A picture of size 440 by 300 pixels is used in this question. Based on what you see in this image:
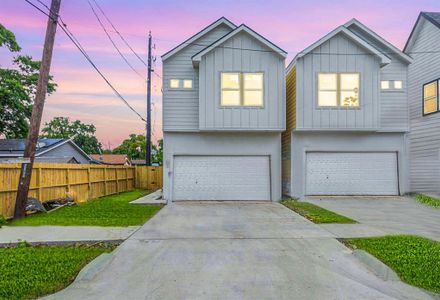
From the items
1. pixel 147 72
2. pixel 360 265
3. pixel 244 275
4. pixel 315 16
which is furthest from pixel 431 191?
pixel 147 72

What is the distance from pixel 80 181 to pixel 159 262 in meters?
10.8

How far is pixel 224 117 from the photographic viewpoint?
544 inches

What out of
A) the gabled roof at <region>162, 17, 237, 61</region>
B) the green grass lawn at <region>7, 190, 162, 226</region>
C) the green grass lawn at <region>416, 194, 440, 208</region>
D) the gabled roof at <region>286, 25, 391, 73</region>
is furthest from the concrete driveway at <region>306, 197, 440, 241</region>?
the gabled roof at <region>162, 17, 237, 61</region>

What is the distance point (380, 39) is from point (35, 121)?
537 inches

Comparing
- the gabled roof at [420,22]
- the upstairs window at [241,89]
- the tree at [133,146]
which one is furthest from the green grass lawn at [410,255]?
the tree at [133,146]

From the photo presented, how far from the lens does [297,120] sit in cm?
1409

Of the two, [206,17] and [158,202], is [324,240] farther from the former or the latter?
[206,17]

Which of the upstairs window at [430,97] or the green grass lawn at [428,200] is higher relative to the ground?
the upstairs window at [430,97]

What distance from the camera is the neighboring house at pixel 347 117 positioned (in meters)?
14.0

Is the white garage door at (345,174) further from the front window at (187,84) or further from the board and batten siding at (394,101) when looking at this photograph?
the front window at (187,84)

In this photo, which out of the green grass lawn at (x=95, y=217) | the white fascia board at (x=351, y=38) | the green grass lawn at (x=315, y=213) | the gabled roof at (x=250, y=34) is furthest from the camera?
the white fascia board at (x=351, y=38)

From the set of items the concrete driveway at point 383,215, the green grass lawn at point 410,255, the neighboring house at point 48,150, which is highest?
the neighboring house at point 48,150

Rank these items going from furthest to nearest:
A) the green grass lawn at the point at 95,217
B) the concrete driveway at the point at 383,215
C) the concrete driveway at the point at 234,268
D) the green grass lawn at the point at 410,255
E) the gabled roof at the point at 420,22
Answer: the gabled roof at the point at 420,22 < the green grass lawn at the point at 95,217 < the concrete driveway at the point at 383,215 < the green grass lawn at the point at 410,255 < the concrete driveway at the point at 234,268

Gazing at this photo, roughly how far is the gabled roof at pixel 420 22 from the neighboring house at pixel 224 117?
24.5ft
